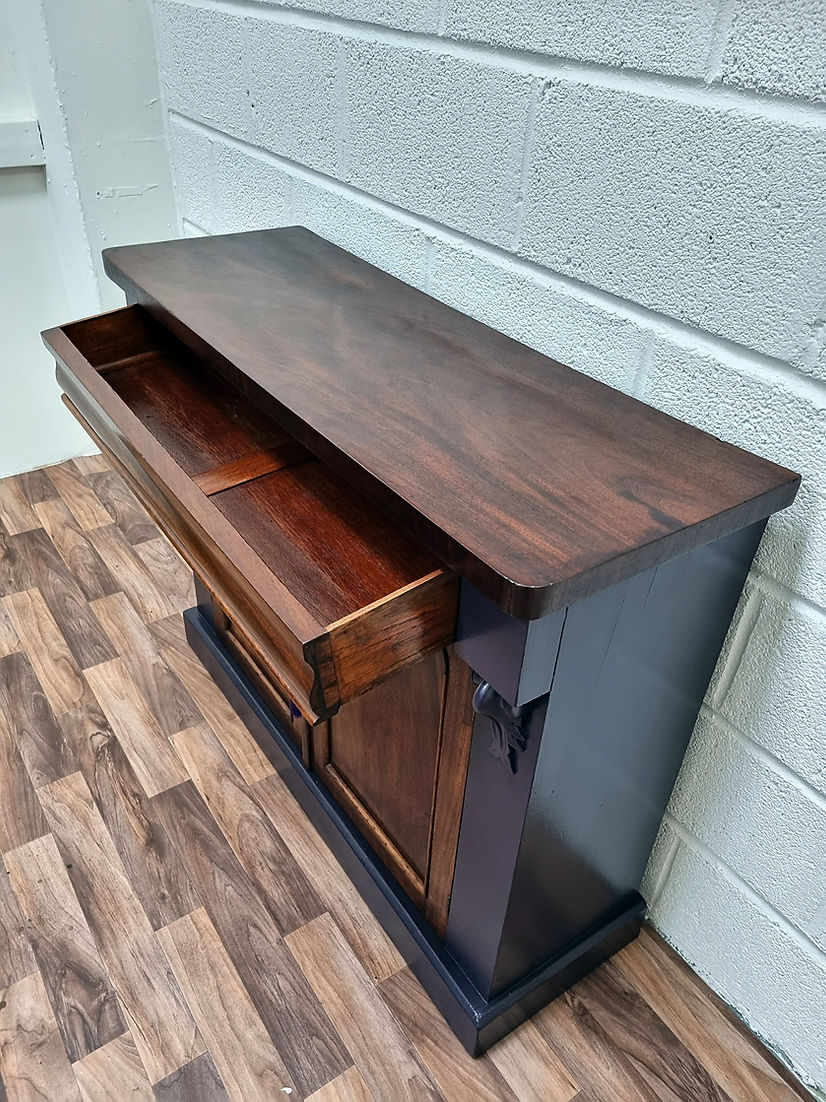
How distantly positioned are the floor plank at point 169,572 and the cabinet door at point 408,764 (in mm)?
720

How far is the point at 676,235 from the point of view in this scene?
0.76 m

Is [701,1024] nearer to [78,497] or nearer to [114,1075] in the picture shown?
[114,1075]

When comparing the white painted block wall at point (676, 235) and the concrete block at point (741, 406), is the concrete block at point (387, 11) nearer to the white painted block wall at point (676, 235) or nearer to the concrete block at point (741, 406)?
the white painted block wall at point (676, 235)

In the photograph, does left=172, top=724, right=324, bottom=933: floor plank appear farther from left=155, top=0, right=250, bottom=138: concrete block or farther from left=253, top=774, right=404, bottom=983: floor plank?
left=155, top=0, right=250, bottom=138: concrete block

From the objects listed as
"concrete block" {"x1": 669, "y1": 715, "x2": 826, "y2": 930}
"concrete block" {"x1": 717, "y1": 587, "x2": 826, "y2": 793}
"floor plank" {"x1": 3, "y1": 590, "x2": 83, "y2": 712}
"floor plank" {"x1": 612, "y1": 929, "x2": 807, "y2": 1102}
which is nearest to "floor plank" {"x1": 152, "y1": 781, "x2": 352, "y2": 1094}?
"floor plank" {"x1": 3, "y1": 590, "x2": 83, "y2": 712}

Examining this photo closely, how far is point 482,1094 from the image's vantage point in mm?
1014

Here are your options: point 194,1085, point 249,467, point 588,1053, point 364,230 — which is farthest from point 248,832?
point 364,230

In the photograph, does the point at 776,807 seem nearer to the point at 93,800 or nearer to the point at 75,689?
the point at 93,800

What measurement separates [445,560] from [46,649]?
1.32 metres

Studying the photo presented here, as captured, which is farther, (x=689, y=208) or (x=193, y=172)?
(x=193, y=172)

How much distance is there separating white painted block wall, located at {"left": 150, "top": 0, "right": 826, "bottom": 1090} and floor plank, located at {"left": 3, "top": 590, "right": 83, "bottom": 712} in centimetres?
103

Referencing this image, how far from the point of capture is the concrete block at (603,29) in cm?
69

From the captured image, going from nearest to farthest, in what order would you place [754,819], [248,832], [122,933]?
[754,819] → [122,933] → [248,832]

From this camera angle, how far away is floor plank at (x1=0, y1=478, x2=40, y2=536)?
202 centimetres
